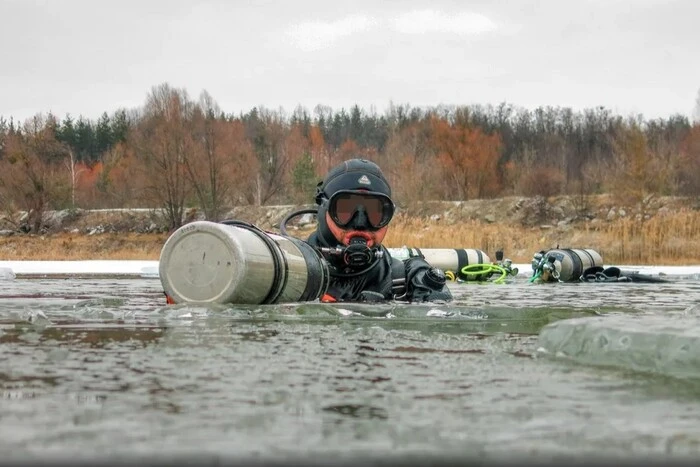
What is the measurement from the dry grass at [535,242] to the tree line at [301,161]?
3.57 meters

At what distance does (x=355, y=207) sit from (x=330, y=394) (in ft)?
14.4

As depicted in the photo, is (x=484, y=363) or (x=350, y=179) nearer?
(x=484, y=363)

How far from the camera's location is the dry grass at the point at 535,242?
2262cm

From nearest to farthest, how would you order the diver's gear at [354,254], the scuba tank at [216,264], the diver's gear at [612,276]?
the scuba tank at [216,264] < the diver's gear at [354,254] < the diver's gear at [612,276]

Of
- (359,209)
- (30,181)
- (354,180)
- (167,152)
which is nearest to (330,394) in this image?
(359,209)

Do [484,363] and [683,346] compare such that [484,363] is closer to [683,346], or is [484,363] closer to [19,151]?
[683,346]

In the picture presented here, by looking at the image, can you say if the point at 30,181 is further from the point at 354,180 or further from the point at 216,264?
the point at 216,264

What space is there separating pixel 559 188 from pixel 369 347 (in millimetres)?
55658

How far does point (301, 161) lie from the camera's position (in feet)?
196

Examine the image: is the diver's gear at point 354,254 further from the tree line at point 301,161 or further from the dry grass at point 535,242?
the tree line at point 301,161

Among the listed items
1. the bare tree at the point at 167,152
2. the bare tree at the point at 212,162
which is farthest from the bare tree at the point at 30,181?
the bare tree at the point at 212,162

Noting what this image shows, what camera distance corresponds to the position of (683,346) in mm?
3055

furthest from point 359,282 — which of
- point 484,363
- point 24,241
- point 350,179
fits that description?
point 24,241

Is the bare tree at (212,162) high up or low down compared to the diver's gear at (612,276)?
up
